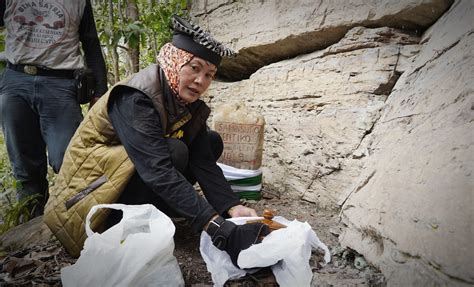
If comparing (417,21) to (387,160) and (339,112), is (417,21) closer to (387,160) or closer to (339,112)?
(339,112)

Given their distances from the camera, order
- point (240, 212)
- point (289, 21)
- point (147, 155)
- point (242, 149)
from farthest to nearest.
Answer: point (289, 21)
point (242, 149)
point (240, 212)
point (147, 155)

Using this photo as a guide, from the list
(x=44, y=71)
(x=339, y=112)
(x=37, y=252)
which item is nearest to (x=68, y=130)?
(x=44, y=71)

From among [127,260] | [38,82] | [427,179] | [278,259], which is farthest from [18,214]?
[427,179]

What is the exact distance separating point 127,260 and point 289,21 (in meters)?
2.42

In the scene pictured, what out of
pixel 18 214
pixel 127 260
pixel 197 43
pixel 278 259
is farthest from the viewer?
pixel 18 214

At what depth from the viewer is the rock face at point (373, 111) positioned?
1.04 metres

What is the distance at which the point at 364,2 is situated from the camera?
2.25 metres

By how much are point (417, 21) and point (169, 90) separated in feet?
5.92

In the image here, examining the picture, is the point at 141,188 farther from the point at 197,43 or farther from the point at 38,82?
the point at 38,82

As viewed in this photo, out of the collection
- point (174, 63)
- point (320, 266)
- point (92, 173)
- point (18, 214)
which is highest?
point (174, 63)

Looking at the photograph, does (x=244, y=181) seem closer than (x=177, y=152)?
No

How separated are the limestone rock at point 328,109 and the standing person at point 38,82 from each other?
5.30 feet

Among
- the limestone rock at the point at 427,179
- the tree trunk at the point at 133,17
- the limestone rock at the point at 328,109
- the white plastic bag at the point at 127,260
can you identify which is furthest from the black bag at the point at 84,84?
the tree trunk at the point at 133,17

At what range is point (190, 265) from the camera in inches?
57.6
